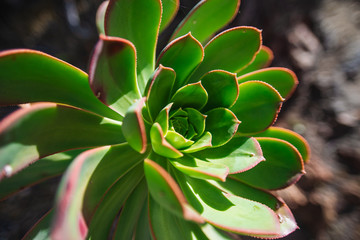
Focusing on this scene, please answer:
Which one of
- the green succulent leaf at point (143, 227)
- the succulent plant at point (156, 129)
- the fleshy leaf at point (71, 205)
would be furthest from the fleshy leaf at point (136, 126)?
the green succulent leaf at point (143, 227)

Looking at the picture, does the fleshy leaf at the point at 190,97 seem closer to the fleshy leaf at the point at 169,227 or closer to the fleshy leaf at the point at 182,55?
the fleshy leaf at the point at 182,55

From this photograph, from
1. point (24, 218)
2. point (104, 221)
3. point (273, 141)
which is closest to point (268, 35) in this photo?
point (273, 141)

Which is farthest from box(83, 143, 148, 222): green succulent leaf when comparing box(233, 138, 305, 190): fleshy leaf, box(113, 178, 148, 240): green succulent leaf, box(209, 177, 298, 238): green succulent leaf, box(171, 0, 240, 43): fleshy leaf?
box(171, 0, 240, 43): fleshy leaf

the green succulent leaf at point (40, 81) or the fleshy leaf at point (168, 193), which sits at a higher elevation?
the green succulent leaf at point (40, 81)

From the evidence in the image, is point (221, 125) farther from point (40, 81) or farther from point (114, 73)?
point (40, 81)

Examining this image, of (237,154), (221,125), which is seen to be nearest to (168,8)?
(221,125)

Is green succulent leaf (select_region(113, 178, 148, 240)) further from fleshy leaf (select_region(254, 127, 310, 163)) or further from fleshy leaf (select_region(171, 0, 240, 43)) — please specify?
fleshy leaf (select_region(171, 0, 240, 43))
